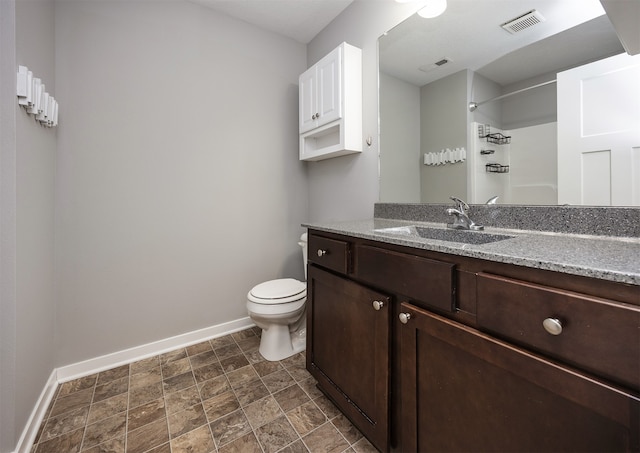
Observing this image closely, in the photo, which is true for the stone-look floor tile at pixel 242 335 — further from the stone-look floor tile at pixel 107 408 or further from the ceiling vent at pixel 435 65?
the ceiling vent at pixel 435 65

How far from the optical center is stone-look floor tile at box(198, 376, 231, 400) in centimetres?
149

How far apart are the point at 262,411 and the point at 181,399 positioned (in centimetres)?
46

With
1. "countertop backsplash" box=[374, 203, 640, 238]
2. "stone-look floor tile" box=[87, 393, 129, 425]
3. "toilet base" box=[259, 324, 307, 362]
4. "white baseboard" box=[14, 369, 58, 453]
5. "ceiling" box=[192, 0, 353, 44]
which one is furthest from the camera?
"ceiling" box=[192, 0, 353, 44]

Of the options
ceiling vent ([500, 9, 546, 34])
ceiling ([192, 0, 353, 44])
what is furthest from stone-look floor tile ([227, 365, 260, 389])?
ceiling ([192, 0, 353, 44])

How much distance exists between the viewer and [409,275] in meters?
0.91

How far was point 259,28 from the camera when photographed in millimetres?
2225

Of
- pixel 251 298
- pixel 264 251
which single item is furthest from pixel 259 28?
pixel 251 298

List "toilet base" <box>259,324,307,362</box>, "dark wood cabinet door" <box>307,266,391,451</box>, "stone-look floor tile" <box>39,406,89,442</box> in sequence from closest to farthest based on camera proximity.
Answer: "dark wood cabinet door" <box>307,266,391,451</box>
"stone-look floor tile" <box>39,406,89,442</box>
"toilet base" <box>259,324,307,362</box>

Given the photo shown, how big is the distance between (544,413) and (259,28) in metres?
2.77

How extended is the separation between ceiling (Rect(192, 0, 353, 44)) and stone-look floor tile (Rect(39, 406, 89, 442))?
260cm

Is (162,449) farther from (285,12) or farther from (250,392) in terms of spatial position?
(285,12)

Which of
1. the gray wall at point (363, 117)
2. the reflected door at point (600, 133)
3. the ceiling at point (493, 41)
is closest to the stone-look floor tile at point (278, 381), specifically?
the gray wall at point (363, 117)

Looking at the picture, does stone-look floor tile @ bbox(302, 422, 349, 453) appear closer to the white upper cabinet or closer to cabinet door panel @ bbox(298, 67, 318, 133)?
the white upper cabinet

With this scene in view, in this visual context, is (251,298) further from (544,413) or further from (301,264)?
(544,413)
